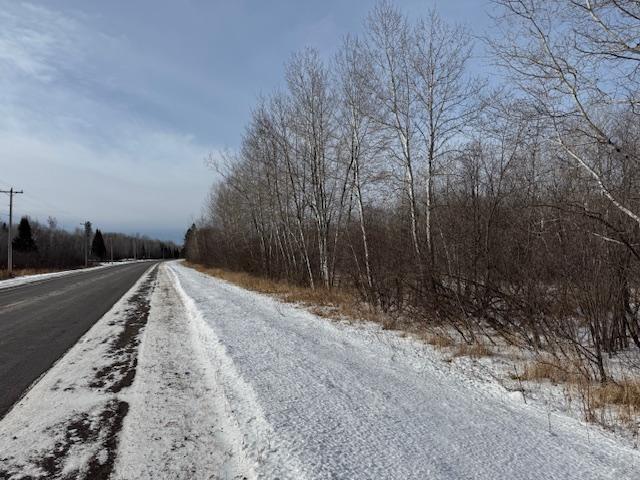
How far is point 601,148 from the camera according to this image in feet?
17.4

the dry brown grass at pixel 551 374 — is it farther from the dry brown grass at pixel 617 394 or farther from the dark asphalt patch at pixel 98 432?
the dark asphalt patch at pixel 98 432

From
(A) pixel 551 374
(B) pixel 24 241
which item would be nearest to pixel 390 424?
(A) pixel 551 374

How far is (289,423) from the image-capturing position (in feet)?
11.1

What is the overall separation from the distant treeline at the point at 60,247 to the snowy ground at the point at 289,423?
49.2 m

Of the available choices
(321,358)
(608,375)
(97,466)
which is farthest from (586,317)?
(97,466)

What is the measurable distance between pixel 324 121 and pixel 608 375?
13.0 metres

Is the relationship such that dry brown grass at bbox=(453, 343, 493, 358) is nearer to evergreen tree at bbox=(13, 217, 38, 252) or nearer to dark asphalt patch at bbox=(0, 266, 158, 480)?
dark asphalt patch at bbox=(0, 266, 158, 480)

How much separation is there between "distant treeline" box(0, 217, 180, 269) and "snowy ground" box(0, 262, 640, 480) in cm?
4915

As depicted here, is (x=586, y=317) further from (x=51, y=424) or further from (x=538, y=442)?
(x=51, y=424)

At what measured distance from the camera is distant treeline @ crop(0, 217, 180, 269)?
54.5m

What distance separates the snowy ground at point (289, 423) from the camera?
283cm

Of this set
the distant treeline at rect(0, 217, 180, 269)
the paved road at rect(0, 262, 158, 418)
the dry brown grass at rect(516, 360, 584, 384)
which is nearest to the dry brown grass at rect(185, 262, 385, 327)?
the dry brown grass at rect(516, 360, 584, 384)

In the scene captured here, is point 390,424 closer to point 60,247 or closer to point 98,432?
point 98,432

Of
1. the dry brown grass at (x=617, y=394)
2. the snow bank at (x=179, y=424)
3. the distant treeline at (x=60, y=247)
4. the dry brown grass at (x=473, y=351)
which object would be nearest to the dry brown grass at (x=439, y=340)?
the dry brown grass at (x=473, y=351)
